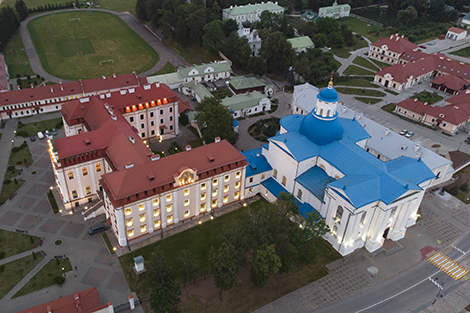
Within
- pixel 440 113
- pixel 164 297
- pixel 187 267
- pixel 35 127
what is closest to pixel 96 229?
pixel 187 267

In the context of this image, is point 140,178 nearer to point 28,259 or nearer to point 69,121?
point 28,259

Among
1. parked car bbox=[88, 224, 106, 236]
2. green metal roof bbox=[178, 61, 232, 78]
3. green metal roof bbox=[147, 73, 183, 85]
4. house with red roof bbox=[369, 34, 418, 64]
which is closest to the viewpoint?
parked car bbox=[88, 224, 106, 236]

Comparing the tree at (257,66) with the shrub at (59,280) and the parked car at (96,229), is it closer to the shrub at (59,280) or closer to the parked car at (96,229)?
the parked car at (96,229)

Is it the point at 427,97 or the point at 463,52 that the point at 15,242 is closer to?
the point at 427,97

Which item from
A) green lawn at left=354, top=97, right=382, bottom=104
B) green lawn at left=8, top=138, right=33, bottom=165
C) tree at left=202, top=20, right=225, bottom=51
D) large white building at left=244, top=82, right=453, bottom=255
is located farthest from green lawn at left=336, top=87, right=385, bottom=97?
green lawn at left=8, top=138, right=33, bottom=165

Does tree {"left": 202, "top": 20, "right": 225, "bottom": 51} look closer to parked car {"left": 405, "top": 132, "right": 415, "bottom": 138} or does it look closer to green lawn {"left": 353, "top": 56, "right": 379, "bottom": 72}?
green lawn {"left": 353, "top": 56, "right": 379, "bottom": 72}
